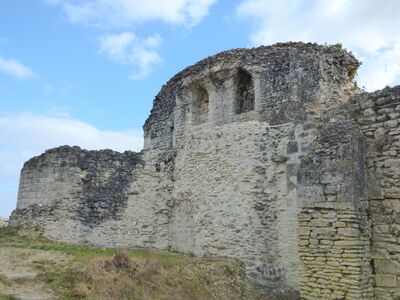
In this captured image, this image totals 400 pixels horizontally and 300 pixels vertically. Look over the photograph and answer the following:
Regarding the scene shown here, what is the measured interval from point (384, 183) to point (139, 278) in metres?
4.85

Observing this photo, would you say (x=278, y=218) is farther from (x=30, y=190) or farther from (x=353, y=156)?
(x=30, y=190)

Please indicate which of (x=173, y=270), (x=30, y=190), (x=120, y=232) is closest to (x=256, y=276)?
(x=173, y=270)

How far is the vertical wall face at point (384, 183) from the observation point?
8.01m

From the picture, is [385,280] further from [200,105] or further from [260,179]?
[200,105]

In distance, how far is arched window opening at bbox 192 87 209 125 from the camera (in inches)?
621

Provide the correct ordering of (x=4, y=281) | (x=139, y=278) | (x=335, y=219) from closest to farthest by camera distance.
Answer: (x=335, y=219) < (x=4, y=281) < (x=139, y=278)

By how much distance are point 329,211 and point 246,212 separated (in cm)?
371

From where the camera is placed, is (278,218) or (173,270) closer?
(173,270)

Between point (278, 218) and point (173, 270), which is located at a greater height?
point (278, 218)

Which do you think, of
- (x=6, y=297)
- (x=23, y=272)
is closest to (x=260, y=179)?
(x=23, y=272)

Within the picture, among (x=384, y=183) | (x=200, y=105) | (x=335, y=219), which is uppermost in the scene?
(x=200, y=105)

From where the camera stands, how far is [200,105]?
52.4 ft

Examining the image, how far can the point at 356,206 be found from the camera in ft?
26.3

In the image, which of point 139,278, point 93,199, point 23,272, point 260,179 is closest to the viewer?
point 139,278
